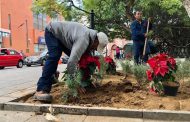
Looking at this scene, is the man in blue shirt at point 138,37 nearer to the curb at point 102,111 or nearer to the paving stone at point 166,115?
the curb at point 102,111

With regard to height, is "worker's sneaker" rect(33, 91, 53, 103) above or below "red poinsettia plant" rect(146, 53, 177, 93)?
below

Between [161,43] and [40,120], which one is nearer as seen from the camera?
[40,120]

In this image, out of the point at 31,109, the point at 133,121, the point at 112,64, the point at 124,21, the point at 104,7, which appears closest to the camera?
the point at 133,121

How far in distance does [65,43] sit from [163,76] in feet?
5.56

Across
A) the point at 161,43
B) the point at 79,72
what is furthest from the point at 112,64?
the point at 79,72

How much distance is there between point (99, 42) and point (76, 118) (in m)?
1.32

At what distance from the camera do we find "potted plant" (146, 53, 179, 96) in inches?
236

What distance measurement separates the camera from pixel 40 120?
514cm

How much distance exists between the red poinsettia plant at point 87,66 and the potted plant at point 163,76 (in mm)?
964

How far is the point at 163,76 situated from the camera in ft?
19.7

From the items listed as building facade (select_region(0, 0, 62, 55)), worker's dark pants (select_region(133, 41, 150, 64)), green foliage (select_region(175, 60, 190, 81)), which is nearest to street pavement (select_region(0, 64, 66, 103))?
worker's dark pants (select_region(133, 41, 150, 64))

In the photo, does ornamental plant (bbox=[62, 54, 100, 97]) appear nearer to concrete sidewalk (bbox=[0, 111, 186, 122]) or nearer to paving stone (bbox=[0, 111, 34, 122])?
concrete sidewalk (bbox=[0, 111, 186, 122])

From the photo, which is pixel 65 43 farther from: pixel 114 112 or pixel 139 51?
pixel 139 51

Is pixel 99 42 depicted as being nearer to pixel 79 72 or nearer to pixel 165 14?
pixel 79 72
